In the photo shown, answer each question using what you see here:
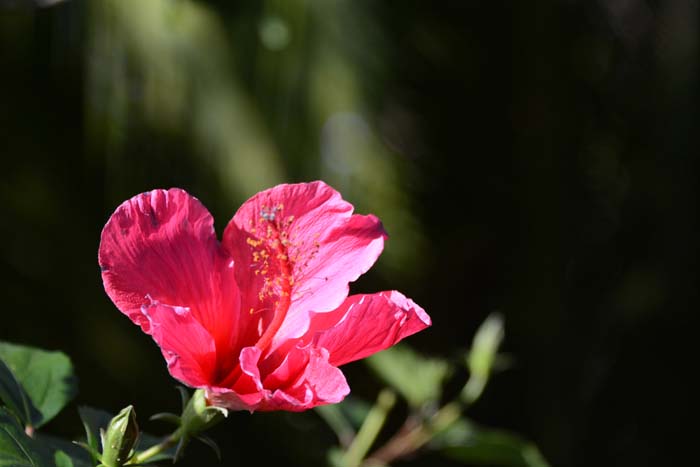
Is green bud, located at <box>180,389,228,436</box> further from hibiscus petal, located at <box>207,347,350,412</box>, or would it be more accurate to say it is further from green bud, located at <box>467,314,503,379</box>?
green bud, located at <box>467,314,503,379</box>

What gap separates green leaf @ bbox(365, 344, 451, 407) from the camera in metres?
1.17

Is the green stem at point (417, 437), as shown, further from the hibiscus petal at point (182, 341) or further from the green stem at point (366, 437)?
the hibiscus petal at point (182, 341)

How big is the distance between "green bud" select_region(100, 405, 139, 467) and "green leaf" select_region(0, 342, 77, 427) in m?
0.19

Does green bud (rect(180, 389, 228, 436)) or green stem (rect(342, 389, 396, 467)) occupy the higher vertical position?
green bud (rect(180, 389, 228, 436))

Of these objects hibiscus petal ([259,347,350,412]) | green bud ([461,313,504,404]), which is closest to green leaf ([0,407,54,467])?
hibiscus petal ([259,347,350,412])

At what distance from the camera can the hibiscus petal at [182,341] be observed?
20.8 inches

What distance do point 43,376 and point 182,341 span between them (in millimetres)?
236

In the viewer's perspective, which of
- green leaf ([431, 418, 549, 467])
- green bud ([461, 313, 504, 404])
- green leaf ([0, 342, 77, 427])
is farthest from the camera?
green bud ([461, 313, 504, 404])

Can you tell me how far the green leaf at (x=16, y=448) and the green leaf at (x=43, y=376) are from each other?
0.17 meters

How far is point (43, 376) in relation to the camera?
0.72 meters

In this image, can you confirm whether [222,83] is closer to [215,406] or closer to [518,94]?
[518,94]

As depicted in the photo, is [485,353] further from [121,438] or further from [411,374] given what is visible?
[121,438]

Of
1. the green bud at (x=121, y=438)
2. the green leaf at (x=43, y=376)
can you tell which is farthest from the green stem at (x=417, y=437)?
the green bud at (x=121, y=438)

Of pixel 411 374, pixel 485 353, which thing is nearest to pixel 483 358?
pixel 485 353
